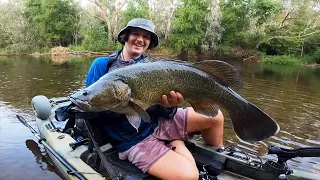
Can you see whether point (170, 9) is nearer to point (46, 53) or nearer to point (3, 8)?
point (46, 53)

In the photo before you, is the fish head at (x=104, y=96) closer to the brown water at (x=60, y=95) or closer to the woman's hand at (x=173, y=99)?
the woman's hand at (x=173, y=99)

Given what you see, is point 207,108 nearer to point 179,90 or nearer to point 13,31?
point 179,90

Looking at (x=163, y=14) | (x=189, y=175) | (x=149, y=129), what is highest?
(x=163, y=14)

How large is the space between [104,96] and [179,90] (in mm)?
666

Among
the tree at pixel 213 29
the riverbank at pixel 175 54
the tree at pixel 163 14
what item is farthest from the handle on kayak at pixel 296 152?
the tree at pixel 163 14

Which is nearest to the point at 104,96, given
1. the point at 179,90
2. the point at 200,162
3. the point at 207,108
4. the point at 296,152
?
the point at 179,90

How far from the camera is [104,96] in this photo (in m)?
2.44

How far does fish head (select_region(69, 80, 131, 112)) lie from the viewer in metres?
2.44

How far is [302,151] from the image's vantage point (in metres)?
3.10

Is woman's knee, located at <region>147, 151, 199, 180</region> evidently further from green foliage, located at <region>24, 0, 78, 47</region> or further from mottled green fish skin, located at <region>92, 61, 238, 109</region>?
green foliage, located at <region>24, 0, 78, 47</region>

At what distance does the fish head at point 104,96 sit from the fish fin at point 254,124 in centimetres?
101

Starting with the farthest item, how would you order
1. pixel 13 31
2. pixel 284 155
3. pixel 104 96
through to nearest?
pixel 13 31 → pixel 284 155 → pixel 104 96

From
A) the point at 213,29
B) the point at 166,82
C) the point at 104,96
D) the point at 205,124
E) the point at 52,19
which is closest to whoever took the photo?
the point at 104,96

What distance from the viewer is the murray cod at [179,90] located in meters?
2.46
